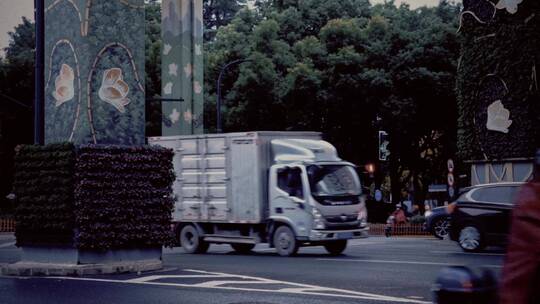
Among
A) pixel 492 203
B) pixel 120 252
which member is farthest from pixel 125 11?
pixel 492 203

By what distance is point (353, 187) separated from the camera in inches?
862

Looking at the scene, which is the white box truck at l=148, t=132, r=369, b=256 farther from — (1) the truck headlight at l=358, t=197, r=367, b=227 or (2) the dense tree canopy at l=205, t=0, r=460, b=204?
(2) the dense tree canopy at l=205, t=0, r=460, b=204

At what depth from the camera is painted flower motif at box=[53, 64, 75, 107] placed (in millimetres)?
17172

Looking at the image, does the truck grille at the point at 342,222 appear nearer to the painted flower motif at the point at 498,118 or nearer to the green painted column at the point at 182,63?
the painted flower motif at the point at 498,118

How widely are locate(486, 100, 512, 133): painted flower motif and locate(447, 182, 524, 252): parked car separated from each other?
8122 millimetres

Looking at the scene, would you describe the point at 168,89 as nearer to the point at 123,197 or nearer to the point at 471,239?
the point at 471,239

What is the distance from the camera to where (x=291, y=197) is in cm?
2147

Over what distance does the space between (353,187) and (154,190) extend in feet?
19.7

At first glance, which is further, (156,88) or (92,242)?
(156,88)

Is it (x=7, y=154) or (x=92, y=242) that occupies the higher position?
(x=7, y=154)

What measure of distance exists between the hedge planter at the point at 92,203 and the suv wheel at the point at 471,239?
727 centimetres

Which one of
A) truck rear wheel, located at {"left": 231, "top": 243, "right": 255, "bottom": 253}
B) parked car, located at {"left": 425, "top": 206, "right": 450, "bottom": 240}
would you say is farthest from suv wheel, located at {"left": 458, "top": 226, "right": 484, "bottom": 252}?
parked car, located at {"left": 425, "top": 206, "right": 450, "bottom": 240}

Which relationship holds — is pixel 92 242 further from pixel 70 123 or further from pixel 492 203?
pixel 492 203

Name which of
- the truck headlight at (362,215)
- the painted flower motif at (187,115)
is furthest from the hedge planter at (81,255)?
the painted flower motif at (187,115)
